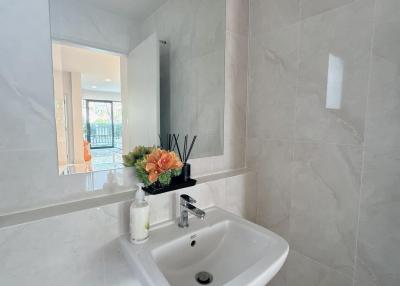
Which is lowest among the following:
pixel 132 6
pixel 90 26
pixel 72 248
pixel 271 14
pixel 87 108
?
pixel 72 248

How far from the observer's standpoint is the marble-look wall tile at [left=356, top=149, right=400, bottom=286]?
0.82m

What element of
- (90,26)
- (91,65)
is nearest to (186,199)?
(91,65)

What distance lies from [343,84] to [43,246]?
1.32 m

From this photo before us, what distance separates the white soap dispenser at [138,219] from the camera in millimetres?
750

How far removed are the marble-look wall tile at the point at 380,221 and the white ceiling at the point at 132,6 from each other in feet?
3.79

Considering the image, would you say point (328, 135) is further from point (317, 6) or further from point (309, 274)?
point (309, 274)

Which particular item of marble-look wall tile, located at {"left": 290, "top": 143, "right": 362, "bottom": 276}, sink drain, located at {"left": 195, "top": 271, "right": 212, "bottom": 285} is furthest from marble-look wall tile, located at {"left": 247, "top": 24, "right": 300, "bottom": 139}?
sink drain, located at {"left": 195, "top": 271, "right": 212, "bottom": 285}

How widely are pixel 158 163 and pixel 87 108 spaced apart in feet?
1.16

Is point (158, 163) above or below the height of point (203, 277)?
above

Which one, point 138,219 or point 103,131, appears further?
point 103,131

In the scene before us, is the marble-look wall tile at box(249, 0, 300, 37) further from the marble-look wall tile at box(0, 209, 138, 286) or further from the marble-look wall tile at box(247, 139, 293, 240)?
the marble-look wall tile at box(0, 209, 138, 286)

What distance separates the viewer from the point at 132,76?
931 millimetres

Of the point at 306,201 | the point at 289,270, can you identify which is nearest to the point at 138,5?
the point at 306,201

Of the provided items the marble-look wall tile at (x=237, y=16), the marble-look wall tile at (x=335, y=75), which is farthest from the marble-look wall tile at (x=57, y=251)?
the marble-look wall tile at (x=237, y=16)
